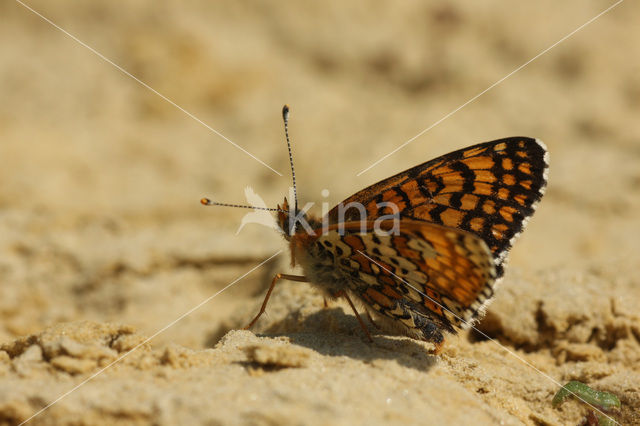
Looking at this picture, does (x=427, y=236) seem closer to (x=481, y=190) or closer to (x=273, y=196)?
(x=481, y=190)

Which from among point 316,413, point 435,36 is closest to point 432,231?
point 316,413

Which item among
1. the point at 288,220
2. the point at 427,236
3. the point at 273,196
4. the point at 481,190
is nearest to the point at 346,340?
the point at 427,236

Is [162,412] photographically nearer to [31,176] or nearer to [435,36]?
[31,176]

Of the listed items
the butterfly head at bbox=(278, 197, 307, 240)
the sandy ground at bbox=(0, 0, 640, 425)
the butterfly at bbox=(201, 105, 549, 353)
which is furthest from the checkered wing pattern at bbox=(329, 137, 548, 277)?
the sandy ground at bbox=(0, 0, 640, 425)

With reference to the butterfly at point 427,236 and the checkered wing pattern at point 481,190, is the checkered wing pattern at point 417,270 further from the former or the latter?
the checkered wing pattern at point 481,190

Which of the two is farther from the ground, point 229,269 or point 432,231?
point 432,231

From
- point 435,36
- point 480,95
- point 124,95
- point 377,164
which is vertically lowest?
point 377,164

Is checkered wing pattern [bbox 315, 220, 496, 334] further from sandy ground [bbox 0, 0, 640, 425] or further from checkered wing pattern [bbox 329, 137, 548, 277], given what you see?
checkered wing pattern [bbox 329, 137, 548, 277]

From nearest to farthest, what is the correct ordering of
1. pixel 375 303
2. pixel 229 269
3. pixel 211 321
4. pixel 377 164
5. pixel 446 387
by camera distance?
pixel 446 387
pixel 375 303
pixel 211 321
pixel 229 269
pixel 377 164
